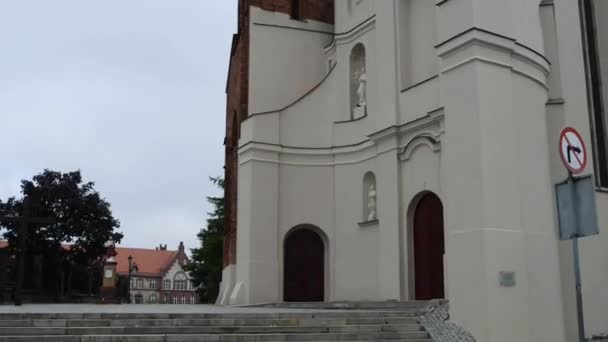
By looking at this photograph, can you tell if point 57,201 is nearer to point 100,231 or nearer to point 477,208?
point 100,231

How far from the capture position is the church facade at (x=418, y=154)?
12.6 metres

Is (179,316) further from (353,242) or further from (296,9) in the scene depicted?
(296,9)

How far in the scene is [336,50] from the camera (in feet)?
71.5

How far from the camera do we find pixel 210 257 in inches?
1531

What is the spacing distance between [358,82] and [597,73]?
6.87 meters

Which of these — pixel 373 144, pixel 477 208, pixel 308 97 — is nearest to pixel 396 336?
pixel 477 208

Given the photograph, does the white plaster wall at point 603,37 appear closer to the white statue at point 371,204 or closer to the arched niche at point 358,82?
the white statue at point 371,204

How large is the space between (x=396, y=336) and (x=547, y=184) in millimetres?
4389

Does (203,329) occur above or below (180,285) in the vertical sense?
below

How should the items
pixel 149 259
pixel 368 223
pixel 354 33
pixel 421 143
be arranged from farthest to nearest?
pixel 149 259
pixel 354 33
pixel 368 223
pixel 421 143

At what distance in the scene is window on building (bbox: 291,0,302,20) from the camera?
76.2 feet

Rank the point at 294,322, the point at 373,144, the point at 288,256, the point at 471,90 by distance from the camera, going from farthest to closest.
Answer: the point at 288,256 < the point at 373,144 < the point at 471,90 < the point at 294,322

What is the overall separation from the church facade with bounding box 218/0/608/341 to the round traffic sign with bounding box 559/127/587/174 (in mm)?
4499

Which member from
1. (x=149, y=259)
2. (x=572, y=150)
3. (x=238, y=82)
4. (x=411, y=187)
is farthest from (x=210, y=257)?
(x=149, y=259)
